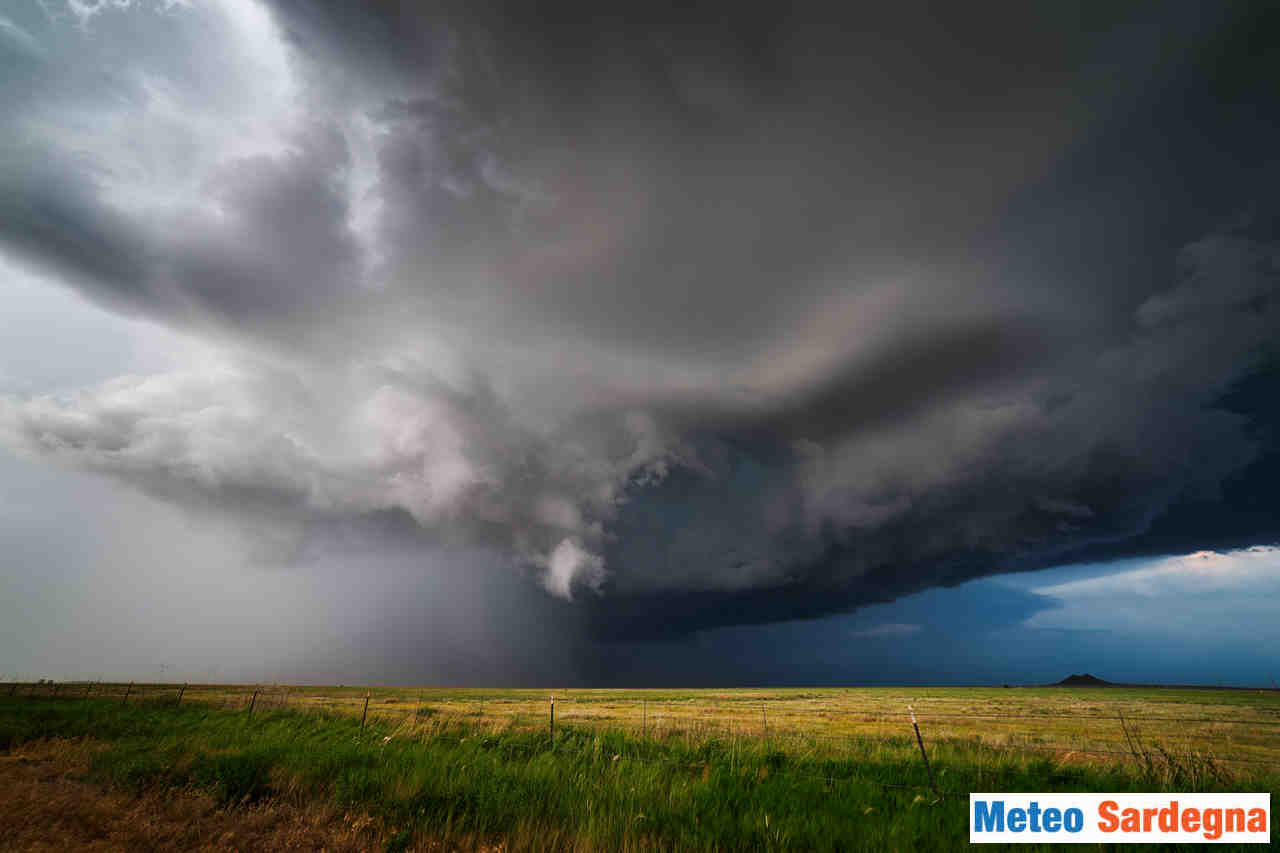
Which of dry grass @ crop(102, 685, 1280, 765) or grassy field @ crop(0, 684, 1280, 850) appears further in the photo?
dry grass @ crop(102, 685, 1280, 765)

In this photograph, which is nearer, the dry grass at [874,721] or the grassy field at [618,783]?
the grassy field at [618,783]

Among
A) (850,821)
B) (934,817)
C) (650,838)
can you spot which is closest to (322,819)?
(650,838)

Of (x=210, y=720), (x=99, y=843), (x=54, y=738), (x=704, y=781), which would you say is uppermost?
(x=99, y=843)

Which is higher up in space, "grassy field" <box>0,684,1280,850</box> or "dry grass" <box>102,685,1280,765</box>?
"grassy field" <box>0,684,1280,850</box>

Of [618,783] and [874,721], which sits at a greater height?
[618,783]

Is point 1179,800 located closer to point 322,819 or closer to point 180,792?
point 322,819

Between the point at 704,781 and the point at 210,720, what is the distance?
25.4 metres

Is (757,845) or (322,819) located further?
(322,819)

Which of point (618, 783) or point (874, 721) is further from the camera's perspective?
point (874, 721)

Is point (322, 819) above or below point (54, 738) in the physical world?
above

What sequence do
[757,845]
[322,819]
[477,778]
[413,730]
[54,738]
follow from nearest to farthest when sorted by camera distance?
[757,845], [322,819], [477,778], [54,738], [413,730]

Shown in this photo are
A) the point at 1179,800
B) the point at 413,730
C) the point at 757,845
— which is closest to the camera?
the point at 757,845

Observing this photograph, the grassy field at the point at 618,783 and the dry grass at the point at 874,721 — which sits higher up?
the grassy field at the point at 618,783

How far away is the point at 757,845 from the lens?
792 centimetres
